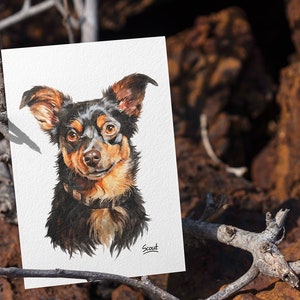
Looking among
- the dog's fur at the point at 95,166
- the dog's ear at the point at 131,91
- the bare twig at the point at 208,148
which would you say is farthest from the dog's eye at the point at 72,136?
the bare twig at the point at 208,148

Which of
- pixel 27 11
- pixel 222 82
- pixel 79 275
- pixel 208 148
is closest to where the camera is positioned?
pixel 79 275

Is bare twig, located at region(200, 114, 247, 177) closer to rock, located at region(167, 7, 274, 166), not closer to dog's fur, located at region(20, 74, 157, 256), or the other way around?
rock, located at region(167, 7, 274, 166)

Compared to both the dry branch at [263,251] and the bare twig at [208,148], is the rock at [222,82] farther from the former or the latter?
the dry branch at [263,251]

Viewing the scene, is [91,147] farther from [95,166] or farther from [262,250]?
[262,250]

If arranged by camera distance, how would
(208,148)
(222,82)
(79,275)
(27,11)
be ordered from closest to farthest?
(79,275) → (27,11) → (208,148) → (222,82)

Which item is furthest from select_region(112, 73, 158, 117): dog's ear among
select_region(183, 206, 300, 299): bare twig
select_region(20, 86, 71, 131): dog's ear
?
select_region(183, 206, 300, 299): bare twig

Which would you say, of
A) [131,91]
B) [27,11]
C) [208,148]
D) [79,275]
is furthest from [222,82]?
[79,275]

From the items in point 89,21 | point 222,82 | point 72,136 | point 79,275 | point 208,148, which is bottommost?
point 79,275
